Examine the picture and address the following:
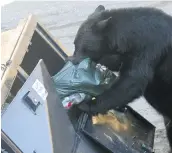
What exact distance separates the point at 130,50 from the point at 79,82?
55 centimetres

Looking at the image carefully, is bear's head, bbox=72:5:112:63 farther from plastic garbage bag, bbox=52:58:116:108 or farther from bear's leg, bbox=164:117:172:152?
bear's leg, bbox=164:117:172:152

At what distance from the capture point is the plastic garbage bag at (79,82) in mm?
4125

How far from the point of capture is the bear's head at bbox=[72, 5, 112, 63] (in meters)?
4.52

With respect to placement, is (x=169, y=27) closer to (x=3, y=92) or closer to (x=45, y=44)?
(x=45, y=44)

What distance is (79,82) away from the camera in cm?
414

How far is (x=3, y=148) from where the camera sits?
331cm

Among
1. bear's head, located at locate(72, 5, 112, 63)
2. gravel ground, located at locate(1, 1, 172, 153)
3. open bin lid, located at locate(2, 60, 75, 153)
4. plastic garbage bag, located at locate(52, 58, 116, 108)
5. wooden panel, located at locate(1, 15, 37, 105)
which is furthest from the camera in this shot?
gravel ground, located at locate(1, 1, 172, 153)

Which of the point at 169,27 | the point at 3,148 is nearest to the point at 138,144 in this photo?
the point at 169,27

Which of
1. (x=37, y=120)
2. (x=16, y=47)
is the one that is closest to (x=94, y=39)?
(x=16, y=47)

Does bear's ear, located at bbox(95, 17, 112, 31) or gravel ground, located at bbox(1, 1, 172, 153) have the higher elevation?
bear's ear, located at bbox(95, 17, 112, 31)

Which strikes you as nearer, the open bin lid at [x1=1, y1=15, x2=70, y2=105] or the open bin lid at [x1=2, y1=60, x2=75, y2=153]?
the open bin lid at [x1=2, y1=60, x2=75, y2=153]

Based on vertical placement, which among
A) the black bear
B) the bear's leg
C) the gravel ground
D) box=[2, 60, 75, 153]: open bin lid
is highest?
box=[2, 60, 75, 153]: open bin lid

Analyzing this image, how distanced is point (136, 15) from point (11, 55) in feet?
3.72

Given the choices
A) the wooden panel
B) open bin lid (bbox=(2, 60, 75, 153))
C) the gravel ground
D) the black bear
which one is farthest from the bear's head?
the gravel ground
